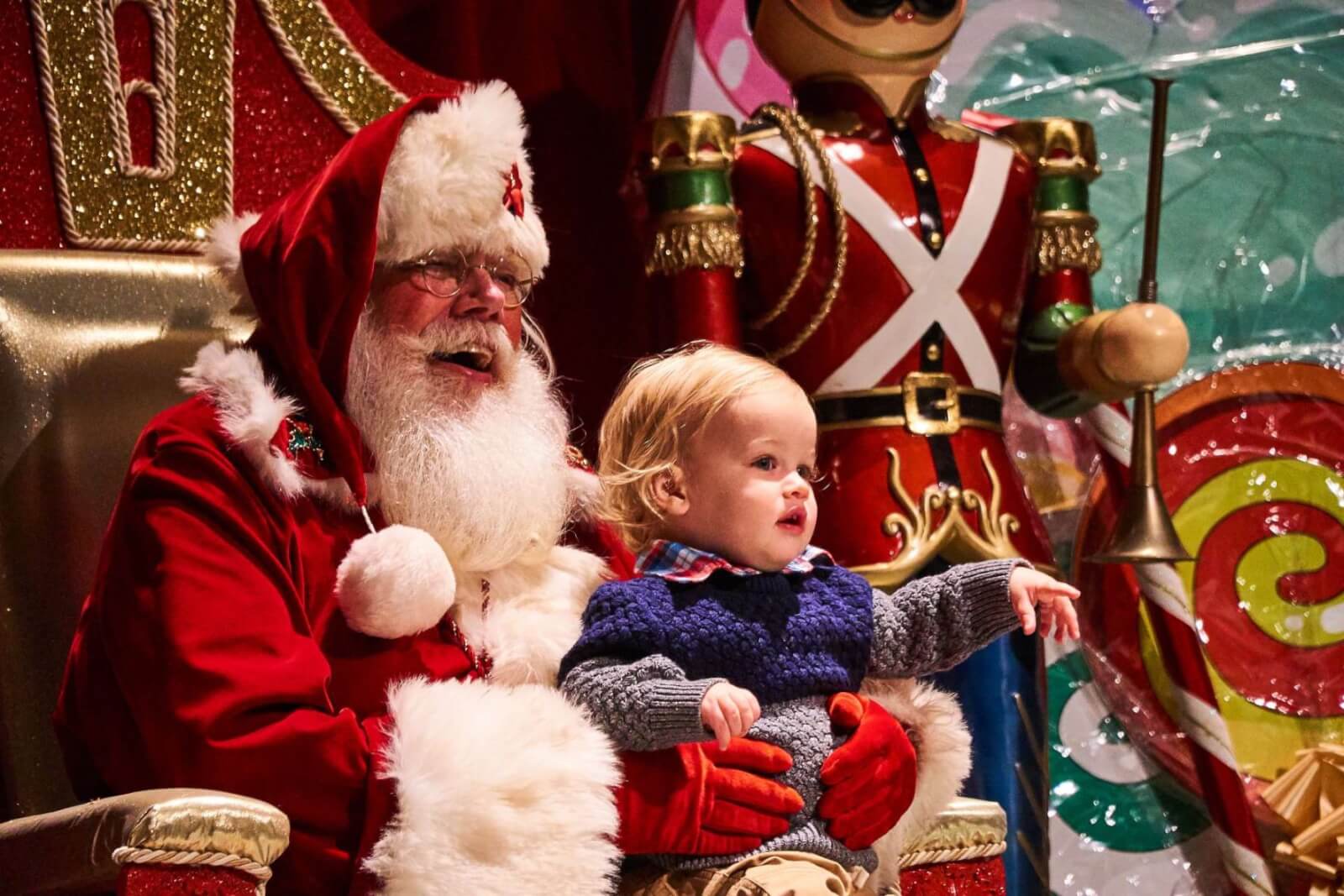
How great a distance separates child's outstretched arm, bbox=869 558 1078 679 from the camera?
1751 mm

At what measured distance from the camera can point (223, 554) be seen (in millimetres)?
1717

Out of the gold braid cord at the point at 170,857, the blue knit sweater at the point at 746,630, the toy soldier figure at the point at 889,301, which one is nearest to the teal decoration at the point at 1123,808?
the toy soldier figure at the point at 889,301

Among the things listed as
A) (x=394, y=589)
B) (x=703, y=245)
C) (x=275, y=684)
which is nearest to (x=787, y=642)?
(x=394, y=589)

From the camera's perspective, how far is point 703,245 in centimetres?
238

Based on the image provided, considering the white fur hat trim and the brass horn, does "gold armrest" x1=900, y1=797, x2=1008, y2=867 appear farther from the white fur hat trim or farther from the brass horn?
the white fur hat trim

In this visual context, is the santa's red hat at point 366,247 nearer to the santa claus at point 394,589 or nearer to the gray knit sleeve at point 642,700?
the santa claus at point 394,589

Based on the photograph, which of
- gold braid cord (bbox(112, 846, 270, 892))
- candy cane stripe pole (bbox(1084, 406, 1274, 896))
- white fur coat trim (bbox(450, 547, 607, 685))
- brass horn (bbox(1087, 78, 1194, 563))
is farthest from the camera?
candy cane stripe pole (bbox(1084, 406, 1274, 896))

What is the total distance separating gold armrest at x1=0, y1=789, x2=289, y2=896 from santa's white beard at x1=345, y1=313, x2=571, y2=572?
525mm

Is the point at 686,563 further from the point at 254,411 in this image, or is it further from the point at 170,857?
the point at 170,857

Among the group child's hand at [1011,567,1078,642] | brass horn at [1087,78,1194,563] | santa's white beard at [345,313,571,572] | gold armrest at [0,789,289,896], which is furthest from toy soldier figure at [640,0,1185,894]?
gold armrest at [0,789,289,896]

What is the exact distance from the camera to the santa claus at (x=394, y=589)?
1608 millimetres

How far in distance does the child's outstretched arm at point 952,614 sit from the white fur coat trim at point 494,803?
355 millimetres

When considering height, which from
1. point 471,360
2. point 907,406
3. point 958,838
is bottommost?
point 958,838

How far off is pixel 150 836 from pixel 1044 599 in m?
0.86
